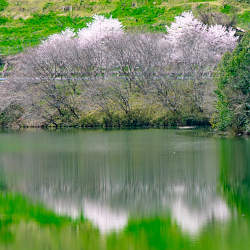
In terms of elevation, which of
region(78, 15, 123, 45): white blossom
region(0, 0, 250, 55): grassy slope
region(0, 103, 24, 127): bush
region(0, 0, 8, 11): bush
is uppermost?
region(0, 0, 8, 11): bush

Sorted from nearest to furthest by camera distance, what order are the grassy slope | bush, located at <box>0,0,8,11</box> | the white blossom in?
1. the white blossom
2. the grassy slope
3. bush, located at <box>0,0,8,11</box>

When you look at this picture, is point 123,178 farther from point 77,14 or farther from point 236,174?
point 77,14

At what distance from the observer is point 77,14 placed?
8425 cm

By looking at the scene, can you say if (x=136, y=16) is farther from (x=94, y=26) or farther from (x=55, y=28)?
(x=94, y=26)

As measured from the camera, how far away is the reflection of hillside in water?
19734 mm

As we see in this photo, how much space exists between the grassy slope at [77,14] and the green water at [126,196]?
124 feet

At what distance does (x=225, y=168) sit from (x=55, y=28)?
54.8 m

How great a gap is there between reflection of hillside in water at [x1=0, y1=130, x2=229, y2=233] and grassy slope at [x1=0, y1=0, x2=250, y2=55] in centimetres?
3601

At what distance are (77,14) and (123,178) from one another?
6174cm

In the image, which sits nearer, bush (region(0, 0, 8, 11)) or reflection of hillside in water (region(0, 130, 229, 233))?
reflection of hillside in water (region(0, 130, 229, 233))

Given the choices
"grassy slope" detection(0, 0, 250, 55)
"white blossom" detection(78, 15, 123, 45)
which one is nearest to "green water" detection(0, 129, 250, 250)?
"white blossom" detection(78, 15, 123, 45)

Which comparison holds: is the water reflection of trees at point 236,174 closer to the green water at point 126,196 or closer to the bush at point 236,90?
the green water at point 126,196

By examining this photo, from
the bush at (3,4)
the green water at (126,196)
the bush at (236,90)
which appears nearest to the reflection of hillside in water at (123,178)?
the green water at (126,196)

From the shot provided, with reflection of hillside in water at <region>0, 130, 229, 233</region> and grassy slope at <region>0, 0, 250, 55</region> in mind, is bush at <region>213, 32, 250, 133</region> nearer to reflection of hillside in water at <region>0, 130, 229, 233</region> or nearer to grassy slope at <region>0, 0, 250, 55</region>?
reflection of hillside in water at <region>0, 130, 229, 233</region>
